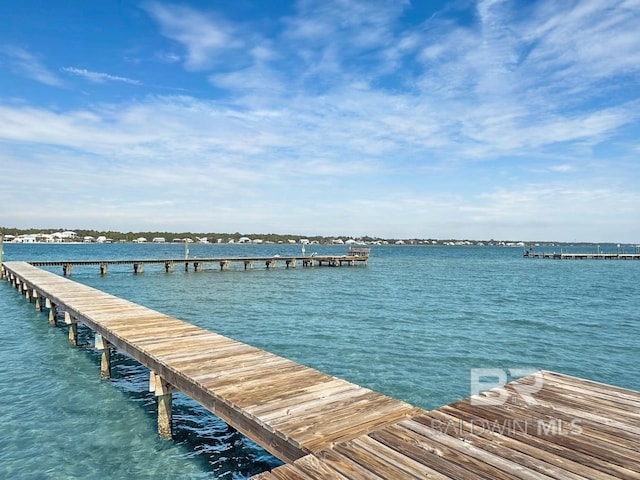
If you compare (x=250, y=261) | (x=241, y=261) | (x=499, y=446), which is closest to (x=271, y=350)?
(x=499, y=446)

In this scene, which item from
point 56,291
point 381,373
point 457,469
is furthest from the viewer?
point 56,291

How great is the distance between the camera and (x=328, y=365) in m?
11.1

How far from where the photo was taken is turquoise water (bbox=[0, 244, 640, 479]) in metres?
6.47

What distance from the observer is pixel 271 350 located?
1238 cm

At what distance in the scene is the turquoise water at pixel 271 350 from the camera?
21.2 feet

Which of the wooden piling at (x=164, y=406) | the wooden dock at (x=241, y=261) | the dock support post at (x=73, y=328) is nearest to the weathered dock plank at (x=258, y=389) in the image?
the wooden piling at (x=164, y=406)

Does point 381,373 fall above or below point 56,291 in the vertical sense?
below

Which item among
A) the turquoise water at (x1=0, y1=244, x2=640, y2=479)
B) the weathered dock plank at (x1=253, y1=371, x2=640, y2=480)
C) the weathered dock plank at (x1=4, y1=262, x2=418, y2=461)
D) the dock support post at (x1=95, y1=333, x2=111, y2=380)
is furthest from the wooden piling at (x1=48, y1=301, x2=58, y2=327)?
the weathered dock plank at (x1=253, y1=371, x2=640, y2=480)

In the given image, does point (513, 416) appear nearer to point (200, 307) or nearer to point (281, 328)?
point (281, 328)

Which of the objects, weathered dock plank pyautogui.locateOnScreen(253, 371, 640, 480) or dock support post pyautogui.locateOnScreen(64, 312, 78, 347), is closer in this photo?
weathered dock plank pyautogui.locateOnScreen(253, 371, 640, 480)

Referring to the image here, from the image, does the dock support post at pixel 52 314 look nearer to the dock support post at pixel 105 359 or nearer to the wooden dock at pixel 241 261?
the dock support post at pixel 105 359

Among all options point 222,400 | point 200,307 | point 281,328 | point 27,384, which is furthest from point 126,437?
point 200,307

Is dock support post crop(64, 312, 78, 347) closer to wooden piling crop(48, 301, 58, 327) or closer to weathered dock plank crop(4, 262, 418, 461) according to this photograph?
wooden piling crop(48, 301, 58, 327)

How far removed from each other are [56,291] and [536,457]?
16.3 m
